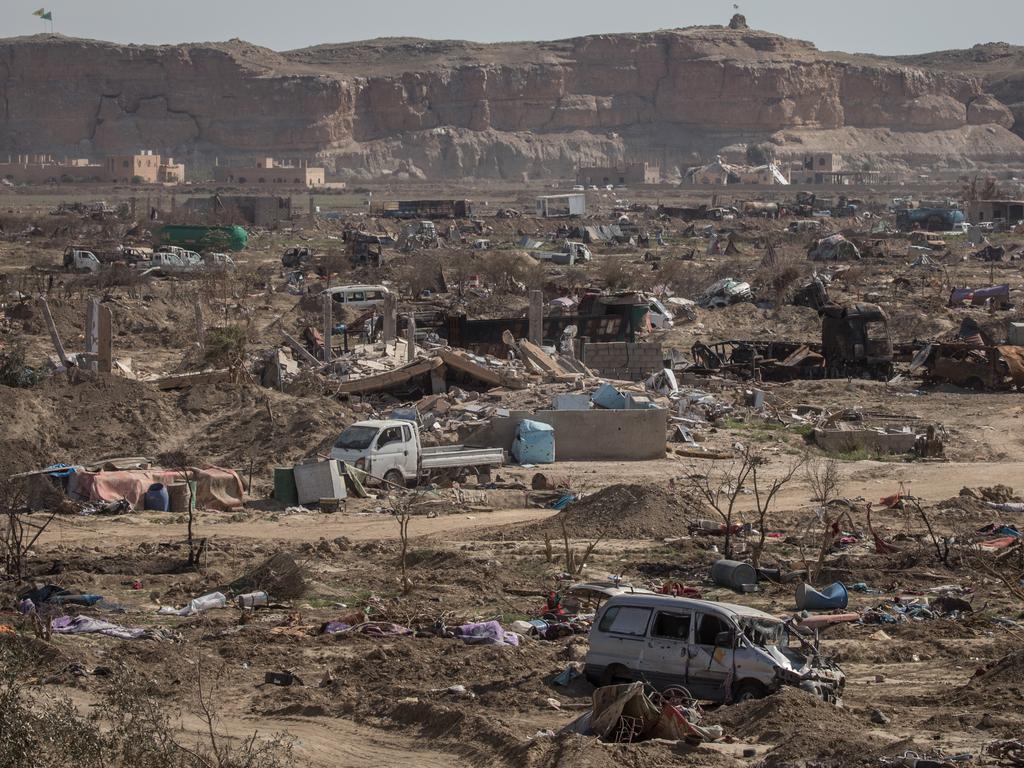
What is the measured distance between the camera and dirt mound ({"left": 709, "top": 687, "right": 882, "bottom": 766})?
324 inches

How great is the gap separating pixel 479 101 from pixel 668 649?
413ft

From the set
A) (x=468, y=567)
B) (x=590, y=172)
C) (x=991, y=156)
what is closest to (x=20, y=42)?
(x=590, y=172)

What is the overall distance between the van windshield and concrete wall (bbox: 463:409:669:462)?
9.32m

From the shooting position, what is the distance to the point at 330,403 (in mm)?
20250

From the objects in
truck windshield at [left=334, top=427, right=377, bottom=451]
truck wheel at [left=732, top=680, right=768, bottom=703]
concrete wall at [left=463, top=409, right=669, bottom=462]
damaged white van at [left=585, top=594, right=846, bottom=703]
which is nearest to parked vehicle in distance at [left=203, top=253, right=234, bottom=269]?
concrete wall at [left=463, top=409, right=669, bottom=462]

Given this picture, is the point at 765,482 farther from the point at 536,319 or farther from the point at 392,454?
the point at 536,319

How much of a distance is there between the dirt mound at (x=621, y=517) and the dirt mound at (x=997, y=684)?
18.2ft

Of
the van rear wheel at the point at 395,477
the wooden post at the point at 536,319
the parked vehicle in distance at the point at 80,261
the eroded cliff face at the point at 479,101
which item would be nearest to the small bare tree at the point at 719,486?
the van rear wheel at the point at 395,477

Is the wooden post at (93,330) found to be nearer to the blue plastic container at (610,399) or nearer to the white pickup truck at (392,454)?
the white pickup truck at (392,454)

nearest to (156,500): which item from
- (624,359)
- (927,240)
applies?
(624,359)

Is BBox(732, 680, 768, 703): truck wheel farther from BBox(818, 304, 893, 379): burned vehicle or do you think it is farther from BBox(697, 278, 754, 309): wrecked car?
BBox(697, 278, 754, 309): wrecked car

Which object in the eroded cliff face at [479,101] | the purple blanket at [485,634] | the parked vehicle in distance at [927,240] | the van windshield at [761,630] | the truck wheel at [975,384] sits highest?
the eroded cliff face at [479,101]

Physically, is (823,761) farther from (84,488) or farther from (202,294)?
(202,294)

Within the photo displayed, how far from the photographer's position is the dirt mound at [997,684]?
9430mm
